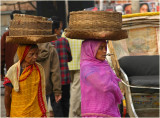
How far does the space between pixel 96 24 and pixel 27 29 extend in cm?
80

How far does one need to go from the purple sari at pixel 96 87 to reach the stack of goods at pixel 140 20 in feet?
11.7

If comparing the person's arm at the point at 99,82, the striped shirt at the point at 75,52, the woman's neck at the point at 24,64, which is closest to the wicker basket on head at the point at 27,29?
the woman's neck at the point at 24,64

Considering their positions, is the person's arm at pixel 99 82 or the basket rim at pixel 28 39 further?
the basket rim at pixel 28 39

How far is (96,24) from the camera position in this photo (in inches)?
164

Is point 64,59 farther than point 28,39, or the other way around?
point 64,59

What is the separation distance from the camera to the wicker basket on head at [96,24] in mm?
4148

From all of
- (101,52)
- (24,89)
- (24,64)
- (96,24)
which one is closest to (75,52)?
(24,64)

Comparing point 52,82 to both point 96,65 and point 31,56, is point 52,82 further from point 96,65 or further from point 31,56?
point 96,65

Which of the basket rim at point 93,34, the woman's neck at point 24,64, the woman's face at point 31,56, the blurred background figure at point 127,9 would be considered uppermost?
the blurred background figure at point 127,9

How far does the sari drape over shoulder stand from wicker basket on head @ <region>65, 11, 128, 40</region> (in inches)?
27.7

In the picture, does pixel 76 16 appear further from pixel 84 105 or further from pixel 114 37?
pixel 84 105

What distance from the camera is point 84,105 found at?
4211mm

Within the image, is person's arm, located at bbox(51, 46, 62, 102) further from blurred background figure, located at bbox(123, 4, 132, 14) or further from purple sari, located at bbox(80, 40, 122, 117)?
blurred background figure, located at bbox(123, 4, 132, 14)

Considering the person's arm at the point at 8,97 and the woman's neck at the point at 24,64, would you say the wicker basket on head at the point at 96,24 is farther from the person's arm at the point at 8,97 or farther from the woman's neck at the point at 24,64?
the person's arm at the point at 8,97
